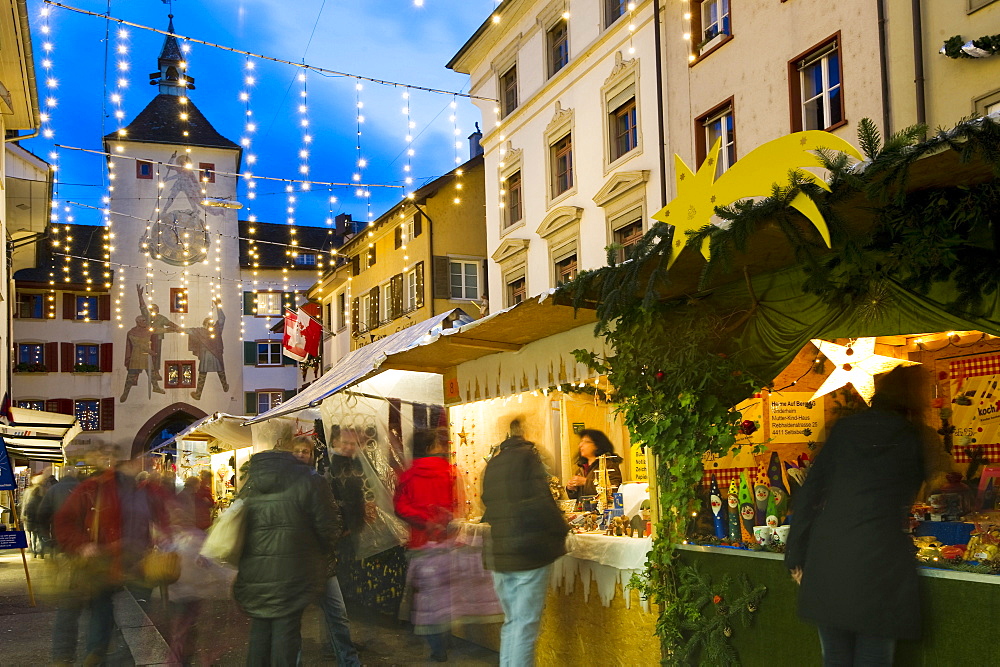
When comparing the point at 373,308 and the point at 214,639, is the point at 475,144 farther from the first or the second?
the point at 214,639

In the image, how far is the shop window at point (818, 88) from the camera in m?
15.0

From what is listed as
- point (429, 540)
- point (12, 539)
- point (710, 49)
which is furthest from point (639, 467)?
point (12, 539)

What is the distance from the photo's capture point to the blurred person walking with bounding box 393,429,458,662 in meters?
8.23

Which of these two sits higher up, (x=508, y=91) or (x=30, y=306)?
(x=508, y=91)

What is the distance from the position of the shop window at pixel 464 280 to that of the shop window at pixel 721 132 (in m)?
13.3

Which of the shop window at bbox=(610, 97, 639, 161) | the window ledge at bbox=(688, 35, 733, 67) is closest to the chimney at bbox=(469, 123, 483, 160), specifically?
the shop window at bbox=(610, 97, 639, 161)

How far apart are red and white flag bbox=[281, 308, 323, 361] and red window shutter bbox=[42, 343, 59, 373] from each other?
21872 millimetres

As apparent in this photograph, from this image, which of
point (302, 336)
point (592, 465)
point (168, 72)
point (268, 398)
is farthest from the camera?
point (168, 72)

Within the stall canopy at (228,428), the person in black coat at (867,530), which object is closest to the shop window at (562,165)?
the stall canopy at (228,428)

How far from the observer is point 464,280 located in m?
30.5

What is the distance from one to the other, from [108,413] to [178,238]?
876 cm

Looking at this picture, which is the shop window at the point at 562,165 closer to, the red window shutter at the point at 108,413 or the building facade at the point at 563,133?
the building facade at the point at 563,133

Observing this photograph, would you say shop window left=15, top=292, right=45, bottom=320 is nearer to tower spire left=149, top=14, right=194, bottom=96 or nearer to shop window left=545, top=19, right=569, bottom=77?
tower spire left=149, top=14, right=194, bottom=96

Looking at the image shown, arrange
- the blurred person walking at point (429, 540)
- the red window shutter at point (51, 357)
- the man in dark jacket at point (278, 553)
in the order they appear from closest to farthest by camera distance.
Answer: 1. the man in dark jacket at point (278, 553)
2. the blurred person walking at point (429, 540)
3. the red window shutter at point (51, 357)
